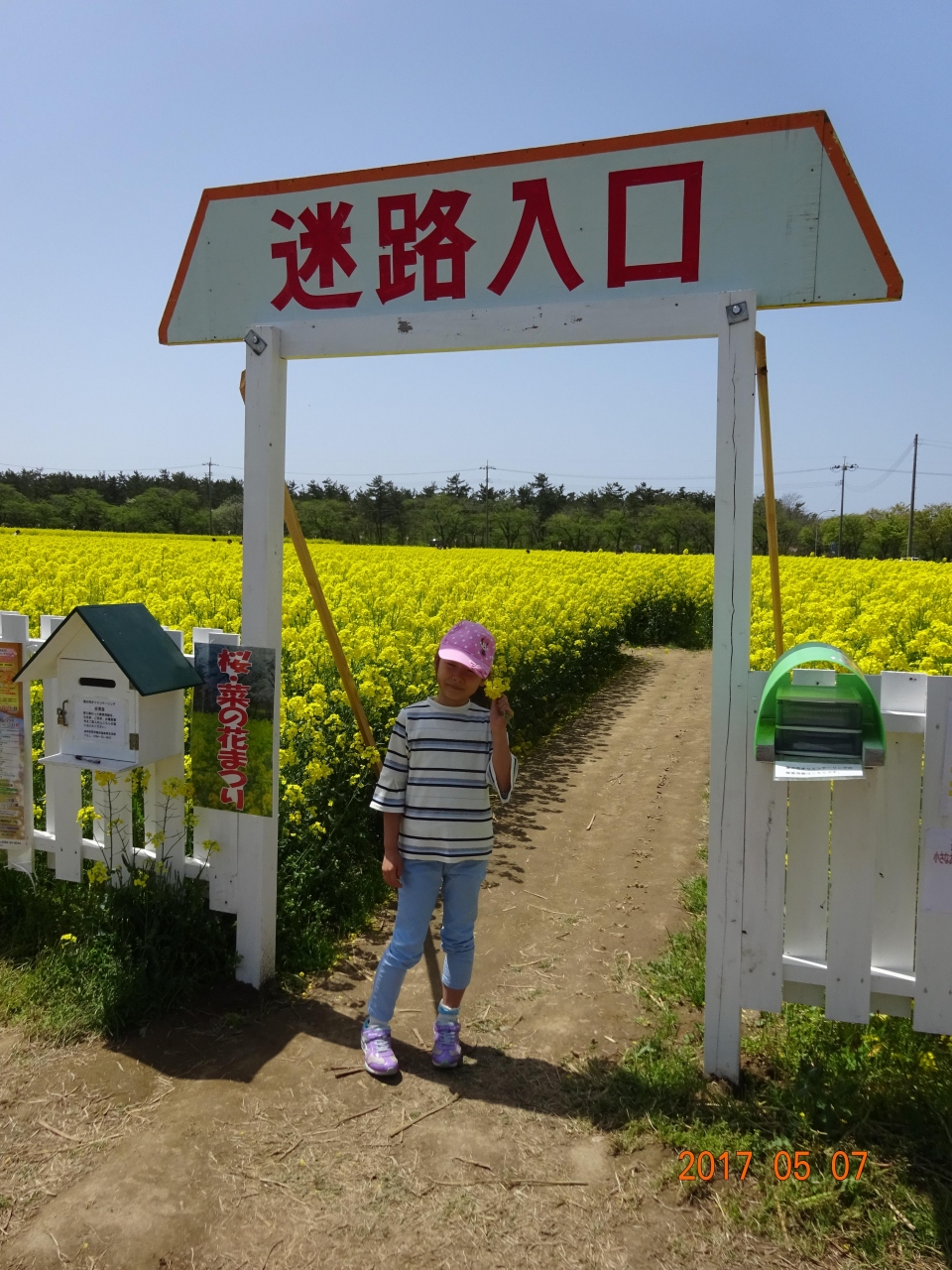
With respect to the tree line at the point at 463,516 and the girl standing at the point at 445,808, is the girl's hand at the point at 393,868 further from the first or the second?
the tree line at the point at 463,516

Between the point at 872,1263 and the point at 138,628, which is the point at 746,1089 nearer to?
the point at 872,1263

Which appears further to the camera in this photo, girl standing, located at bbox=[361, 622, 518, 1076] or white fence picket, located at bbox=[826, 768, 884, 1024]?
girl standing, located at bbox=[361, 622, 518, 1076]

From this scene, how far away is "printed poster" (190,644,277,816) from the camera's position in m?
3.57

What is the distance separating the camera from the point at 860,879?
111 inches

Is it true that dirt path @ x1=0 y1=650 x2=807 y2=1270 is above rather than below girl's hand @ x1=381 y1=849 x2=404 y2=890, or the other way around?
below

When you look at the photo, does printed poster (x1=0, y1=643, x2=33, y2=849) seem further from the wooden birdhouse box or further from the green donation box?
the green donation box

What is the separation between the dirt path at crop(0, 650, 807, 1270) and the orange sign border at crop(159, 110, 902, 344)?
8.75ft

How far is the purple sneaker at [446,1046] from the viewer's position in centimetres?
311

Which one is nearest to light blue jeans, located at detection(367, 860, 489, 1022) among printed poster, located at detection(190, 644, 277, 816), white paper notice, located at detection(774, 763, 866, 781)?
printed poster, located at detection(190, 644, 277, 816)

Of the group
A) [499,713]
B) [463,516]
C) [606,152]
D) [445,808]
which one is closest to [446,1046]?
[445,808]

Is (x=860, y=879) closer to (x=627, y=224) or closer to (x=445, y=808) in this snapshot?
(x=445, y=808)

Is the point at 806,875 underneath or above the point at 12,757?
underneath

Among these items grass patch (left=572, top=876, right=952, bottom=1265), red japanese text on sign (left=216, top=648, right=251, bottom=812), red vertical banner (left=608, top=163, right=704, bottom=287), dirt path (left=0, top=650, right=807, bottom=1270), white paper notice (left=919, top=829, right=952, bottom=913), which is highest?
red vertical banner (left=608, top=163, right=704, bottom=287)

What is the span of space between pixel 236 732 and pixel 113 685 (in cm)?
52
